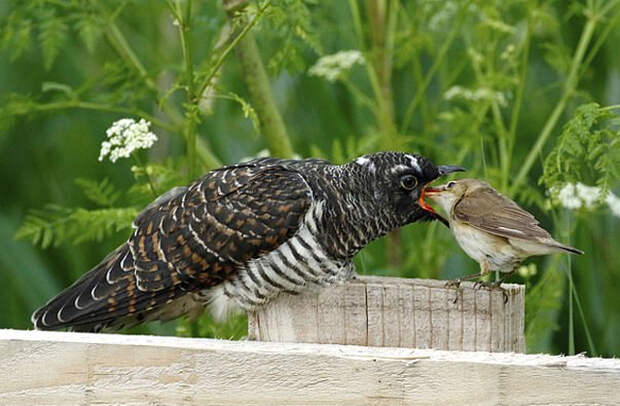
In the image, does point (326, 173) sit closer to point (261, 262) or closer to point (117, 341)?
A: point (261, 262)

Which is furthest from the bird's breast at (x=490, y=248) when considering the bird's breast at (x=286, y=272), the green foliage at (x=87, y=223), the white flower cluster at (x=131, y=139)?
the green foliage at (x=87, y=223)

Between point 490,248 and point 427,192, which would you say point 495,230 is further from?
point 427,192

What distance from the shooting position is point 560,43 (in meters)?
3.80

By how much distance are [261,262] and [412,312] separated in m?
0.56

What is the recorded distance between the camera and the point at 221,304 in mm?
2371

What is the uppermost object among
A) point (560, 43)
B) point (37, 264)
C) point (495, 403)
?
point (560, 43)

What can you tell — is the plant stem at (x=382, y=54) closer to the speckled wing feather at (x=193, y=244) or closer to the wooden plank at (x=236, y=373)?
the speckled wing feather at (x=193, y=244)

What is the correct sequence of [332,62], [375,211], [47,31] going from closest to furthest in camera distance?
1. [375,211]
2. [47,31]
3. [332,62]

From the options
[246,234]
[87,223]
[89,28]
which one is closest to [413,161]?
[246,234]

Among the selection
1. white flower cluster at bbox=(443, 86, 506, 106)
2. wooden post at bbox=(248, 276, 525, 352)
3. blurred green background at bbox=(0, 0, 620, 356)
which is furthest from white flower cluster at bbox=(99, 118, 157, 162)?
white flower cluster at bbox=(443, 86, 506, 106)

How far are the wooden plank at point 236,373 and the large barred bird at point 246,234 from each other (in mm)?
550

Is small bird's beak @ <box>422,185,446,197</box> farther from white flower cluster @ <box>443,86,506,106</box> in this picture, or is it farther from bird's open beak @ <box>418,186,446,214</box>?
white flower cluster @ <box>443,86,506,106</box>

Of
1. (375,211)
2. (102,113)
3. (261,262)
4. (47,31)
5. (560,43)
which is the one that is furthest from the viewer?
(102,113)

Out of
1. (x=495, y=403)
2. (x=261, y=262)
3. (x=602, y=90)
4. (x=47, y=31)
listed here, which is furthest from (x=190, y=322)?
(x=602, y=90)
